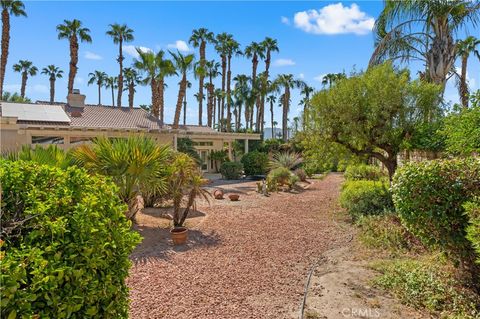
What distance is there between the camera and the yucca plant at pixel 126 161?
7.96 m

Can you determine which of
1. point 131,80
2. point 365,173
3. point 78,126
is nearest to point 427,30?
point 365,173

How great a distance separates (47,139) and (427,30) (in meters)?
19.1

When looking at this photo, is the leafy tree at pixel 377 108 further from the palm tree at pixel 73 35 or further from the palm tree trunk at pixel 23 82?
the palm tree trunk at pixel 23 82

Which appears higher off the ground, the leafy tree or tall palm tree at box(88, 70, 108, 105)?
tall palm tree at box(88, 70, 108, 105)

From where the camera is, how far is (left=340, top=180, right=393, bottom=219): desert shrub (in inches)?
382

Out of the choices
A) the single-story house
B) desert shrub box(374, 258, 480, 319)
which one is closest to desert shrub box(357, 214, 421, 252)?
desert shrub box(374, 258, 480, 319)

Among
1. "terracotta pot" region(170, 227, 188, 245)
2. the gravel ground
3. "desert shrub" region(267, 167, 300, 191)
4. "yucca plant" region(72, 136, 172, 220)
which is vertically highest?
"yucca plant" region(72, 136, 172, 220)

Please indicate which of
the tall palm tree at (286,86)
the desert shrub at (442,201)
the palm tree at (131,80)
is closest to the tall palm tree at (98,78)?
the palm tree at (131,80)

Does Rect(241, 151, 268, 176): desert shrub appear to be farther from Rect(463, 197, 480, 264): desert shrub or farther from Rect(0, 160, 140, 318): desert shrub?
Rect(0, 160, 140, 318): desert shrub

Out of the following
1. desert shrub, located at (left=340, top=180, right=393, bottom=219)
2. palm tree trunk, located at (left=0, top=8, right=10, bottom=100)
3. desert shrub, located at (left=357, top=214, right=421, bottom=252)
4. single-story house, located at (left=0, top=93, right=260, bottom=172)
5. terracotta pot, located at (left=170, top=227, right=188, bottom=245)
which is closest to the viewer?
desert shrub, located at (left=357, top=214, right=421, bottom=252)

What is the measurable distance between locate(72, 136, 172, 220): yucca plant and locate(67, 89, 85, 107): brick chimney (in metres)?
17.3

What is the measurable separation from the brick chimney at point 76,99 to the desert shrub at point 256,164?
1309 cm

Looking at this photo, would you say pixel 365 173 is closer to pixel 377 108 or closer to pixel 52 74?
pixel 377 108

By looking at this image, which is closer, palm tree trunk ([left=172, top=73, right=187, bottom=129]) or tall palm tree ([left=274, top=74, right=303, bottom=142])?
palm tree trunk ([left=172, top=73, right=187, bottom=129])
